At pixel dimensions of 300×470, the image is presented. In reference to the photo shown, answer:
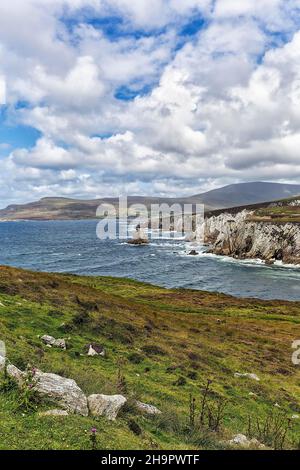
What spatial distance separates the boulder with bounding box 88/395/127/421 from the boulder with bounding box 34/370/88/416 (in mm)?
337

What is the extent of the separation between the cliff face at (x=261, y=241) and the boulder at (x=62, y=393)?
110887mm

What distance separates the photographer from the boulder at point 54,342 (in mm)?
22166

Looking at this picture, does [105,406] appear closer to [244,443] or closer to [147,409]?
[147,409]

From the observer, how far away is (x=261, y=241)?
414 feet

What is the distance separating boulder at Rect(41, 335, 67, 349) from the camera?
2217 cm

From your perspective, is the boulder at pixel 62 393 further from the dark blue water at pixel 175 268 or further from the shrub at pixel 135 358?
the dark blue water at pixel 175 268

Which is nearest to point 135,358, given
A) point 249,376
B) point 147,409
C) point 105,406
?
point 147,409

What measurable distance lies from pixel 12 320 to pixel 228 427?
53.1 feet

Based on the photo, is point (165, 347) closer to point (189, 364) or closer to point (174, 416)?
point (189, 364)

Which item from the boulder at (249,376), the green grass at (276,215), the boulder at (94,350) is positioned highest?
the green grass at (276,215)

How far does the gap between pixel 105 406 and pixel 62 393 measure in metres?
1.70

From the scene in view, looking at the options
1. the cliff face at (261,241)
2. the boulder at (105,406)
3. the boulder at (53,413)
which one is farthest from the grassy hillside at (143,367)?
the cliff face at (261,241)

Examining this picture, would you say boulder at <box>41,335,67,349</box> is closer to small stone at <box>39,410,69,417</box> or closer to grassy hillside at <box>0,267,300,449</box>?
grassy hillside at <box>0,267,300,449</box>

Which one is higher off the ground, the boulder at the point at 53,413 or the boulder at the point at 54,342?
the boulder at the point at 53,413
